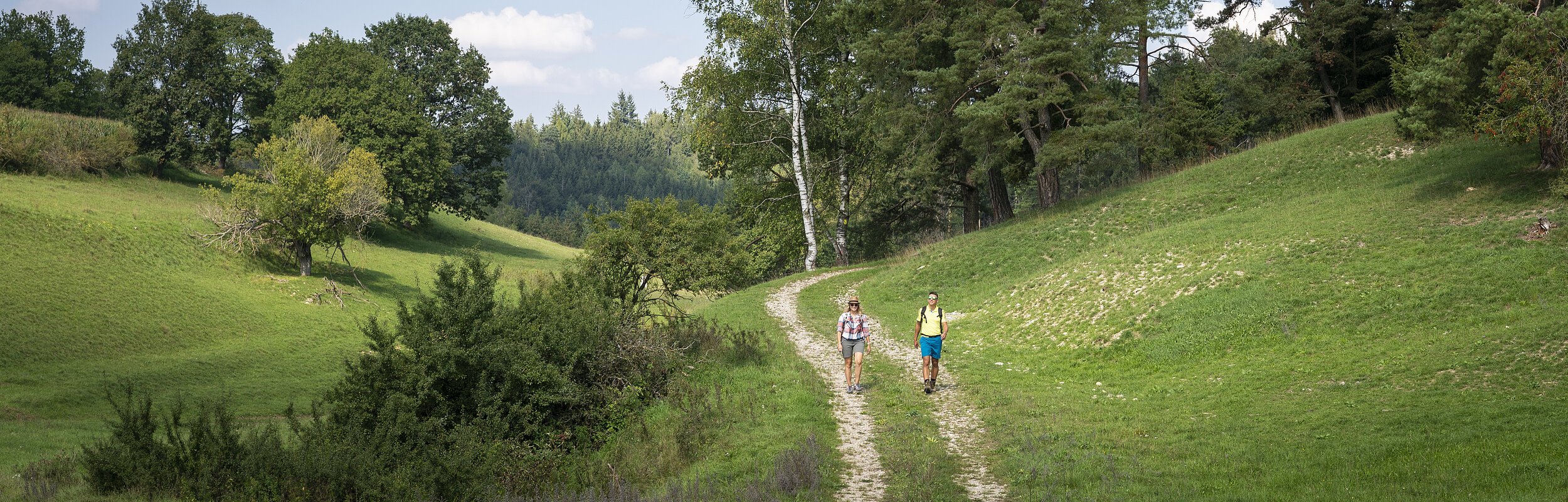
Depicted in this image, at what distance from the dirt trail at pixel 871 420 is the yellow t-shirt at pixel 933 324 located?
106 cm

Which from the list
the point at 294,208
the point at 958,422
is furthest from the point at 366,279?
the point at 958,422

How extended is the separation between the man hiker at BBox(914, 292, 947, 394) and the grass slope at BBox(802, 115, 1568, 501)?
69cm

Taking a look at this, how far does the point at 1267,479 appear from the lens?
8.99m

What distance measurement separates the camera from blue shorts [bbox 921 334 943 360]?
50.2 feet

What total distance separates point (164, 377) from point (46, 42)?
76.1m

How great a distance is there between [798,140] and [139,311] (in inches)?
1040

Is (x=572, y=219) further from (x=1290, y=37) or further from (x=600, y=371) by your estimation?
(x=600, y=371)

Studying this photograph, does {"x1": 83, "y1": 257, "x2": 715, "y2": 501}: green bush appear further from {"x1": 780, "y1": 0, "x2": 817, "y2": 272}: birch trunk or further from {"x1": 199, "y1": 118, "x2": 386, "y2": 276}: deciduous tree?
{"x1": 199, "y1": 118, "x2": 386, "y2": 276}: deciduous tree

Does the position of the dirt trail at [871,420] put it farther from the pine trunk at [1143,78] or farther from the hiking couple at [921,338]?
the pine trunk at [1143,78]

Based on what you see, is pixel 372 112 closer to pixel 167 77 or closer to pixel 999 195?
pixel 167 77

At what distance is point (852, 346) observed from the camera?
1547cm

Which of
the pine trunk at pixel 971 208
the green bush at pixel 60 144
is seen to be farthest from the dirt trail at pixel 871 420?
the green bush at pixel 60 144

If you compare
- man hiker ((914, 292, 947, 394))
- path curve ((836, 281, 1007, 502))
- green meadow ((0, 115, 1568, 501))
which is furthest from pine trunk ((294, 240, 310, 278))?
man hiker ((914, 292, 947, 394))

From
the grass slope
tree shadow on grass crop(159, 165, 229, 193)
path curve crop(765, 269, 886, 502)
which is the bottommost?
path curve crop(765, 269, 886, 502)
